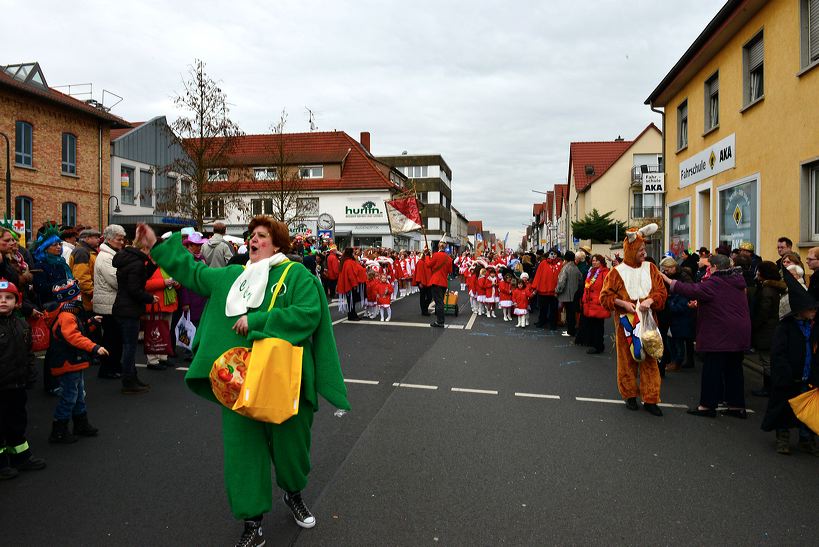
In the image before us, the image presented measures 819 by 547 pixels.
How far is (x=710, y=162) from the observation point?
15.7 meters

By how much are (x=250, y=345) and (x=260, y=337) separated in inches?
6.7

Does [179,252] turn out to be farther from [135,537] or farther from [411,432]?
[411,432]

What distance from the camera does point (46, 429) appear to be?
557 cm

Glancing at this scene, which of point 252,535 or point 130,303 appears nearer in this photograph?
point 252,535

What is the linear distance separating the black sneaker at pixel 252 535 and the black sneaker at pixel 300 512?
293mm

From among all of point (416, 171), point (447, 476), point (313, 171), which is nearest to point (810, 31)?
point (447, 476)

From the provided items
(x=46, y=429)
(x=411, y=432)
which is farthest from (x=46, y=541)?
(x=411, y=432)

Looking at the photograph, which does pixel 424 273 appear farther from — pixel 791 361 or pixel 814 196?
pixel 791 361

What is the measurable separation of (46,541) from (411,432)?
3.01 meters

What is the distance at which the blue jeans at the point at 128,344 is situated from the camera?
6.89m

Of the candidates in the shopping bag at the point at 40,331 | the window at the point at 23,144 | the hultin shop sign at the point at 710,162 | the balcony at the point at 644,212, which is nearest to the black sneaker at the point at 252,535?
the shopping bag at the point at 40,331

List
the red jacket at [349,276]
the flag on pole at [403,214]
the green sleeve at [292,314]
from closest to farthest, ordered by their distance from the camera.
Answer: the green sleeve at [292,314] → the red jacket at [349,276] → the flag on pole at [403,214]

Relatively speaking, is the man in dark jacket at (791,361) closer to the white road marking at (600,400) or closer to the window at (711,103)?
the white road marking at (600,400)

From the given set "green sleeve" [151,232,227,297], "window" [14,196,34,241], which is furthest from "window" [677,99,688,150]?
"window" [14,196,34,241]
